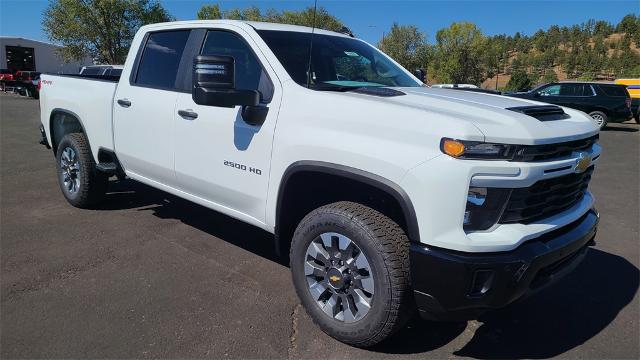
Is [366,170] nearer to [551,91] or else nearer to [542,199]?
[542,199]

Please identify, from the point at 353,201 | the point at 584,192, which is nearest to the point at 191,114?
the point at 353,201

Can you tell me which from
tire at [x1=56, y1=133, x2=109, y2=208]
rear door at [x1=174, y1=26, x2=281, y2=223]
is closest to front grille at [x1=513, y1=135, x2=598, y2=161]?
rear door at [x1=174, y1=26, x2=281, y2=223]

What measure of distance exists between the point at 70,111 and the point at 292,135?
3.42m

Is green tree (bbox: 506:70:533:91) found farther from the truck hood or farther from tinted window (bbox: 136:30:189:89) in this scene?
the truck hood

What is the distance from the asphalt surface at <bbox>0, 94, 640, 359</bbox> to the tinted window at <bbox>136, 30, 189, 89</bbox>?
151 cm

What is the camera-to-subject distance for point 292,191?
317 centimetres

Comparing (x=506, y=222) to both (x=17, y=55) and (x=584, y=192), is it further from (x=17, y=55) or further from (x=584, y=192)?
(x=17, y=55)

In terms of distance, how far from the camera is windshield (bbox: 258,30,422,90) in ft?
11.1

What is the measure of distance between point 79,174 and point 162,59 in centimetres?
184

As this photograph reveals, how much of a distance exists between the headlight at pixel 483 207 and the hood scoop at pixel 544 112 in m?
0.64

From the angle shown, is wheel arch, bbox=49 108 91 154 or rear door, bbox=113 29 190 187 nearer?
rear door, bbox=113 29 190 187

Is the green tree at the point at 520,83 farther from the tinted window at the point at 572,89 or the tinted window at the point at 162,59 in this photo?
the tinted window at the point at 162,59

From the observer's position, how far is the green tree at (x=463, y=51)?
165 ft

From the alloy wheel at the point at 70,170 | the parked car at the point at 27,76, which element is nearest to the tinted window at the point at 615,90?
the alloy wheel at the point at 70,170
